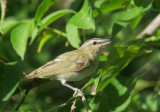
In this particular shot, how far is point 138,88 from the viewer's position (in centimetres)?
539

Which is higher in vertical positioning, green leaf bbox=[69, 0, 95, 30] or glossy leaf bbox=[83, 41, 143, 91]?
green leaf bbox=[69, 0, 95, 30]

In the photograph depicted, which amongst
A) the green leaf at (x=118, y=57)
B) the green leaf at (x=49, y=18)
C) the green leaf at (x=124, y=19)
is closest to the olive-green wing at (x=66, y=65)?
the green leaf at (x=49, y=18)

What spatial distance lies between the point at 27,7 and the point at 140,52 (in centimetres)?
369

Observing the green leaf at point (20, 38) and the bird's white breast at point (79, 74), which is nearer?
the green leaf at point (20, 38)

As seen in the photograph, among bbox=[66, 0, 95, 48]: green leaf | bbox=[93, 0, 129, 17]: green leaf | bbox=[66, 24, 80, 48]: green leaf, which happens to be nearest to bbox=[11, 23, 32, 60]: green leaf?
bbox=[66, 24, 80, 48]: green leaf

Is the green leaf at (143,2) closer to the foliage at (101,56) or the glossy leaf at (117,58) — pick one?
the foliage at (101,56)

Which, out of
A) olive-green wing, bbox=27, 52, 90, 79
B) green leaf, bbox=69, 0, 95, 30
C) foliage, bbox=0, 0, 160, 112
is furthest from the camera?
olive-green wing, bbox=27, 52, 90, 79

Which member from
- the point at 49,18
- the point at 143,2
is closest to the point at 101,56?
the point at 49,18

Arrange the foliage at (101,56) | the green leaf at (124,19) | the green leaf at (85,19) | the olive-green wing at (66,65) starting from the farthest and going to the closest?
the olive-green wing at (66,65)
the green leaf at (124,19)
the green leaf at (85,19)
the foliage at (101,56)

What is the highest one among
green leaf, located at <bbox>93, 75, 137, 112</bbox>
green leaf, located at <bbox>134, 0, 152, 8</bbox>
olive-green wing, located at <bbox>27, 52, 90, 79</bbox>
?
green leaf, located at <bbox>134, 0, 152, 8</bbox>

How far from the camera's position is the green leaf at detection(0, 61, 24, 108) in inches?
96.0

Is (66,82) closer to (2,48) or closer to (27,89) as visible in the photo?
(27,89)

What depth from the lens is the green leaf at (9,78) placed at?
2439mm

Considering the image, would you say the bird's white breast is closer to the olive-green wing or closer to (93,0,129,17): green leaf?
the olive-green wing
